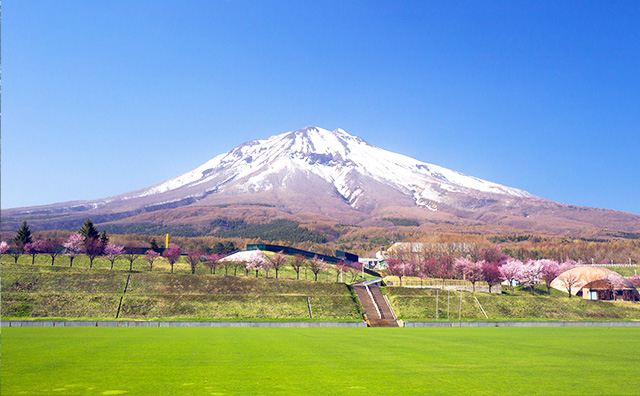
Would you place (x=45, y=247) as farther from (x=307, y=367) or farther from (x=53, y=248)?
(x=307, y=367)

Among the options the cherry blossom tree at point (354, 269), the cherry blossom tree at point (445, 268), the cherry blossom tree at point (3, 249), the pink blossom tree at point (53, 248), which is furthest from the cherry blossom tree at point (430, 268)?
the cherry blossom tree at point (3, 249)

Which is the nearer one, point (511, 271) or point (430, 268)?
point (511, 271)

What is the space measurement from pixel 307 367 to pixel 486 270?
63.9 meters

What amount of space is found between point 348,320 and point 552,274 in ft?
147

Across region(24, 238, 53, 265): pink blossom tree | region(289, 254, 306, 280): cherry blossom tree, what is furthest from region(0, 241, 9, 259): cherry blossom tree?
region(289, 254, 306, 280): cherry blossom tree

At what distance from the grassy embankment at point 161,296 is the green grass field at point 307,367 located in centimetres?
2269

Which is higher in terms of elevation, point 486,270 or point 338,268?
point 486,270

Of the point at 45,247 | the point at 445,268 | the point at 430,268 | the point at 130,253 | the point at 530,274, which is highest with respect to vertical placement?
the point at 45,247

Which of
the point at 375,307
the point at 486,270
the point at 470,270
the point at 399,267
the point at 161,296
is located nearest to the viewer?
the point at 161,296

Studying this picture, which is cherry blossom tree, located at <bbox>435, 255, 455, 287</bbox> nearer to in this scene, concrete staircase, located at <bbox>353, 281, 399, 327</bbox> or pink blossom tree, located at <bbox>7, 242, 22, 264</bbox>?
concrete staircase, located at <bbox>353, 281, 399, 327</bbox>

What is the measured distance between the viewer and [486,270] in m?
78.6

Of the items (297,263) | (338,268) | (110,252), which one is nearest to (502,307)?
(297,263)

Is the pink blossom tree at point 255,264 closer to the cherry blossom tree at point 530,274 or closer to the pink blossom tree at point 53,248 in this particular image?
the pink blossom tree at point 53,248

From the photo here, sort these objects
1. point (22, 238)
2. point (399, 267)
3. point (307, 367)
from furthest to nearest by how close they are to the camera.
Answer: point (399, 267) < point (22, 238) < point (307, 367)
